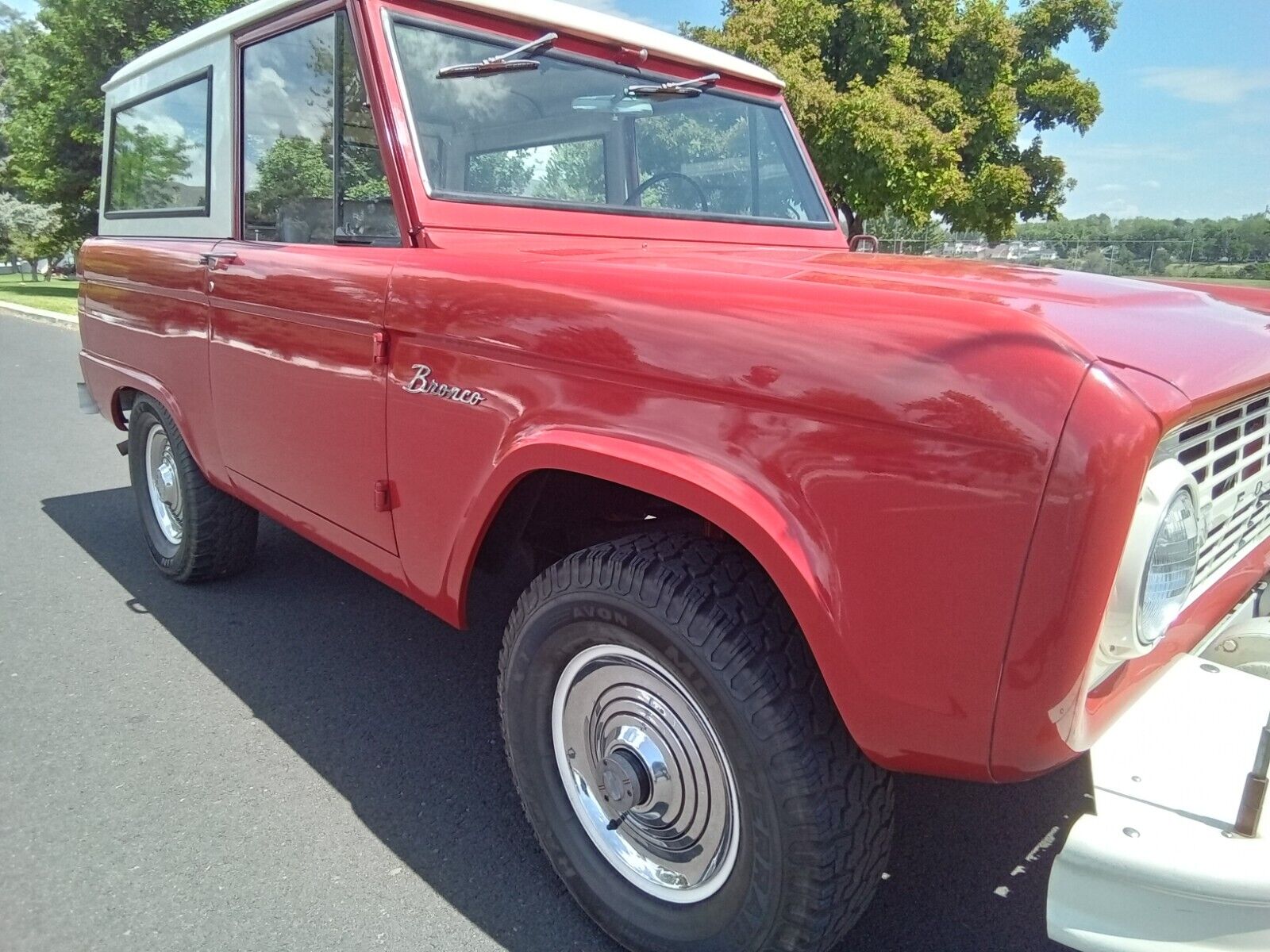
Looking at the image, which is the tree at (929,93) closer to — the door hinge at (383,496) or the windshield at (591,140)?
the windshield at (591,140)

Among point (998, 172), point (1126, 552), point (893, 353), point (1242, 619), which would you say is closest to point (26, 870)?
point (893, 353)

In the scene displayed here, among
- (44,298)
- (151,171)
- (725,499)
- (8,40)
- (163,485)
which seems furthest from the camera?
(8,40)

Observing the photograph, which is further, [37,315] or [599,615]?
[37,315]

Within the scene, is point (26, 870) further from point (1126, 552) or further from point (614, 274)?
point (1126, 552)

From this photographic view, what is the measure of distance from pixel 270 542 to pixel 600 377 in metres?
3.30

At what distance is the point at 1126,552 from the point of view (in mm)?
1331

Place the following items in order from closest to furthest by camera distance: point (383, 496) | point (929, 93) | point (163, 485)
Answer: point (383, 496)
point (163, 485)
point (929, 93)

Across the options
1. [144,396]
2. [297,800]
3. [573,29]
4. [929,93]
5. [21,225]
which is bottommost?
[297,800]

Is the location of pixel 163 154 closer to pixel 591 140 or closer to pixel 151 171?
pixel 151 171

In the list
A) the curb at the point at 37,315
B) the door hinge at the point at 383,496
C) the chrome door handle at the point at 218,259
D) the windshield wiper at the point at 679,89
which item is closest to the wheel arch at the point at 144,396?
the chrome door handle at the point at 218,259

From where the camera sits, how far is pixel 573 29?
2.77 m

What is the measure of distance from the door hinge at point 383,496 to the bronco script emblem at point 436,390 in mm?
270

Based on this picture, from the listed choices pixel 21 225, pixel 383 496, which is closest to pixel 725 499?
pixel 383 496

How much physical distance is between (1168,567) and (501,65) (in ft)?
6.46
